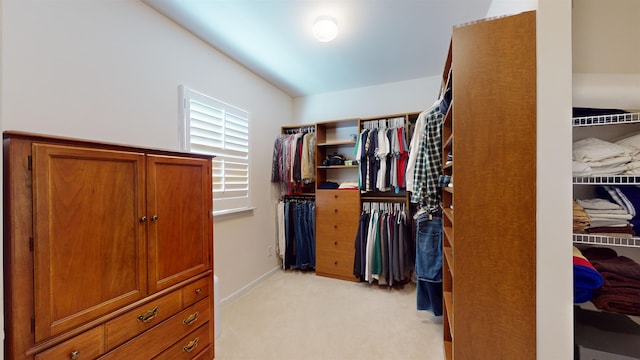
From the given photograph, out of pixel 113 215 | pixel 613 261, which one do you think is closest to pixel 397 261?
pixel 613 261

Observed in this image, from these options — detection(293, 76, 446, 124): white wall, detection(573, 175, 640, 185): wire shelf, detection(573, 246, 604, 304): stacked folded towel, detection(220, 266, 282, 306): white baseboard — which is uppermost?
detection(293, 76, 446, 124): white wall

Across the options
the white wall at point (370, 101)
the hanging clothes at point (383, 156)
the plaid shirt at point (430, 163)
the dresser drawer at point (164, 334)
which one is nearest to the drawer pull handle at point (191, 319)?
the dresser drawer at point (164, 334)

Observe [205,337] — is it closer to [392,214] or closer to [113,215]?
[113,215]

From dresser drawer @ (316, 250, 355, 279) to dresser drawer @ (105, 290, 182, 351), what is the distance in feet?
6.47

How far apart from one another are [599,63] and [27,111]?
2707mm

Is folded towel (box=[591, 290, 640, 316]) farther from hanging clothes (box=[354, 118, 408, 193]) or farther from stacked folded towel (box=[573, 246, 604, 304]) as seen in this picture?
hanging clothes (box=[354, 118, 408, 193])

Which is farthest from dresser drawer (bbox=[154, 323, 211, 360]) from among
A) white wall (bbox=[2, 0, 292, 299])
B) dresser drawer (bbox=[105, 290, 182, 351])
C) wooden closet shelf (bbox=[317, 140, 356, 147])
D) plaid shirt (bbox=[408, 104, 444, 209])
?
wooden closet shelf (bbox=[317, 140, 356, 147])

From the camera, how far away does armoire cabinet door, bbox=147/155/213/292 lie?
4.21ft

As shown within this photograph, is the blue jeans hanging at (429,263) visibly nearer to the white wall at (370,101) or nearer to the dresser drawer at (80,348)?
the white wall at (370,101)

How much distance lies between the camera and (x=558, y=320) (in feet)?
3.02

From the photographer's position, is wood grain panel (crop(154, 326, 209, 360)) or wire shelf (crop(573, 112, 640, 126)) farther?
wood grain panel (crop(154, 326, 209, 360))

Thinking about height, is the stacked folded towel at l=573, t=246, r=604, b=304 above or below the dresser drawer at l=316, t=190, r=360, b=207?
below

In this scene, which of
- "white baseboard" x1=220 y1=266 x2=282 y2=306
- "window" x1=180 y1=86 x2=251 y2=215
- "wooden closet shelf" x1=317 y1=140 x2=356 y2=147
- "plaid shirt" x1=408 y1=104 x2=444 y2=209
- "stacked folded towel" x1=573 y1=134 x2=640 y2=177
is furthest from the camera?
"wooden closet shelf" x1=317 y1=140 x2=356 y2=147

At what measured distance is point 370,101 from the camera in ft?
11.0
